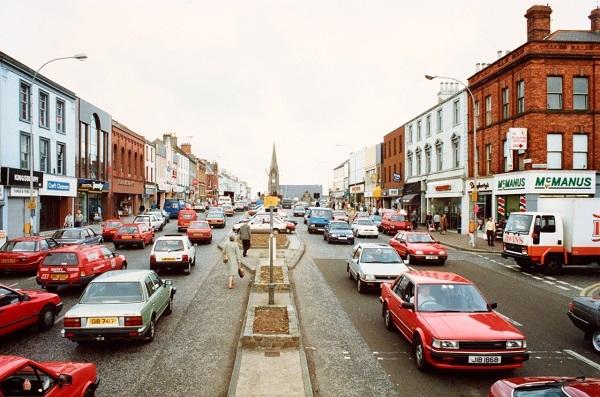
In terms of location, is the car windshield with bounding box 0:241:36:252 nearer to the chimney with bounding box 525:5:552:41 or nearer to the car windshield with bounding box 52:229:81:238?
the car windshield with bounding box 52:229:81:238

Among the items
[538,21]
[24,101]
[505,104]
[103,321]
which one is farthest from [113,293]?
[538,21]

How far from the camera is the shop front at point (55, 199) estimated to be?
34875 millimetres

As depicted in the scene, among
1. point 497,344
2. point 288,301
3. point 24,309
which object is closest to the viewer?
point 497,344

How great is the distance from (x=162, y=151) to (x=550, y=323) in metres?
69.9

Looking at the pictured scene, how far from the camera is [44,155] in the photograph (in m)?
35.1

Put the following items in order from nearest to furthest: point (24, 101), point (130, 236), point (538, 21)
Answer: point (130, 236) < point (538, 21) < point (24, 101)

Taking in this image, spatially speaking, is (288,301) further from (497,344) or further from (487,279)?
(487,279)

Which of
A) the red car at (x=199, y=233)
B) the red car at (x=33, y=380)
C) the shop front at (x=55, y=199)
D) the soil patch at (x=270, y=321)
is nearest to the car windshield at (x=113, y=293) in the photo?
the soil patch at (x=270, y=321)

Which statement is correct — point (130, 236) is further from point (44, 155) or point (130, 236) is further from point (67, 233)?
point (44, 155)

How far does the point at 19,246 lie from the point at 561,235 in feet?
70.6

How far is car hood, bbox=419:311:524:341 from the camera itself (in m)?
7.76

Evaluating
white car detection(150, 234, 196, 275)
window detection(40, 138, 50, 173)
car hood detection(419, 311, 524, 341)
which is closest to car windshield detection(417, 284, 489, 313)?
car hood detection(419, 311, 524, 341)

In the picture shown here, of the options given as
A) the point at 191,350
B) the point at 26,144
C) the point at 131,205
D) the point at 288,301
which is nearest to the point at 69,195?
the point at 26,144

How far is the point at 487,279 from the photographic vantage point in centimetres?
1805
